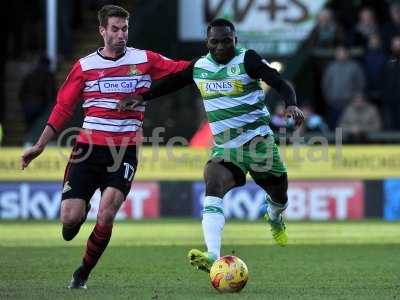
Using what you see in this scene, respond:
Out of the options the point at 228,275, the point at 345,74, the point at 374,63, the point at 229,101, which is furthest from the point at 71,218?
the point at 374,63

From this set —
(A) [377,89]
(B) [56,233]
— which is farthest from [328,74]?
(B) [56,233]

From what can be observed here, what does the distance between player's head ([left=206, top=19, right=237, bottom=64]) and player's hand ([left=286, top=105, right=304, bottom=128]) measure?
2.69ft

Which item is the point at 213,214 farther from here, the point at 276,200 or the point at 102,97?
the point at 276,200

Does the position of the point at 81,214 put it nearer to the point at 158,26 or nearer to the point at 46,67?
the point at 46,67

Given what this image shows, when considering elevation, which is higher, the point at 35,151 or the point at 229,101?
the point at 229,101

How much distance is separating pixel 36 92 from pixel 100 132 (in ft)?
43.6

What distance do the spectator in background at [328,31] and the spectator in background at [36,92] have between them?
526 centimetres

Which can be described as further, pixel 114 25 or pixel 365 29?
pixel 365 29

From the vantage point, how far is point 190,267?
11.7m

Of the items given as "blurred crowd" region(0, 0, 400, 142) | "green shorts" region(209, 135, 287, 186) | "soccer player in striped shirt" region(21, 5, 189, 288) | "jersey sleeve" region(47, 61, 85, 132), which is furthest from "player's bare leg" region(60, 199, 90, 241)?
"blurred crowd" region(0, 0, 400, 142)

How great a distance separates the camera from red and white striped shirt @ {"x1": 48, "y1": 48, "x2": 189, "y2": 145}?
Answer: 397 inches

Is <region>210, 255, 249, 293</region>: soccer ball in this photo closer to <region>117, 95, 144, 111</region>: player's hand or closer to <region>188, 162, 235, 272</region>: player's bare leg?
<region>188, 162, 235, 272</region>: player's bare leg

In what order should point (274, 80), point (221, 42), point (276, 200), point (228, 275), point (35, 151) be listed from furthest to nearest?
point (276, 200), point (221, 42), point (274, 80), point (35, 151), point (228, 275)

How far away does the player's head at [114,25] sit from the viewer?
32.8ft
